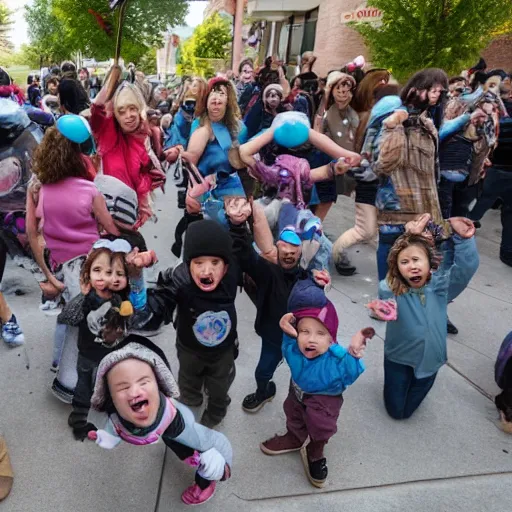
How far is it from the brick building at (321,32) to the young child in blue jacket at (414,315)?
1186 cm

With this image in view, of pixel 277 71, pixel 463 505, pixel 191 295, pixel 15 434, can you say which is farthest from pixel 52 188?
pixel 277 71

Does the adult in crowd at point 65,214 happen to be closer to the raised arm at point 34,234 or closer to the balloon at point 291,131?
the raised arm at point 34,234

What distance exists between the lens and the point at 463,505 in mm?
2201

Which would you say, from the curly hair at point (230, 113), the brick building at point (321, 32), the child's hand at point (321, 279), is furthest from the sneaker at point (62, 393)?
the brick building at point (321, 32)

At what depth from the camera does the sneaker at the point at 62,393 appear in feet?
8.56

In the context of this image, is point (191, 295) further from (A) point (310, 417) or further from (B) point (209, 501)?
(B) point (209, 501)

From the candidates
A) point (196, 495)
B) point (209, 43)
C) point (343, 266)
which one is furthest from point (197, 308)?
point (209, 43)

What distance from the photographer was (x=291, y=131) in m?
2.85

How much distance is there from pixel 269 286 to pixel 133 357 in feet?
3.00

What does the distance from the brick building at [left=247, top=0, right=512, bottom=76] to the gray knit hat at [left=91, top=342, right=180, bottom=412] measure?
1320cm

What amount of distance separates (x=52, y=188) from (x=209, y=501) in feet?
5.74

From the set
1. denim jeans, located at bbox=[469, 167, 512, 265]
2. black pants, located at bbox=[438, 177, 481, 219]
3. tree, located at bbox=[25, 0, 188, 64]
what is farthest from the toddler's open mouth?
tree, located at bbox=[25, 0, 188, 64]

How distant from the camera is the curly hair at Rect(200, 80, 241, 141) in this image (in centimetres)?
347

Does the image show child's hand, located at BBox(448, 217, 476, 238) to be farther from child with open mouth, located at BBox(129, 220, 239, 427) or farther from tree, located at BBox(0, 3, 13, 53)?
tree, located at BBox(0, 3, 13, 53)
